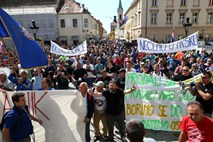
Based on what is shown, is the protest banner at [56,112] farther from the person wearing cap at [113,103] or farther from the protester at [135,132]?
the protester at [135,132]

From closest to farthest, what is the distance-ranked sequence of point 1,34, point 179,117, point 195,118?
point 195,118, point 1,34, point 179,117

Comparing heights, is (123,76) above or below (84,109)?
above

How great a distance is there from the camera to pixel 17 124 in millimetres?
3062

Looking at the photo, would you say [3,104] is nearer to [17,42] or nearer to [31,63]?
[31,63]

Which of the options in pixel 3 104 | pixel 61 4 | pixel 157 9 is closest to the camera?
pixel 3 104

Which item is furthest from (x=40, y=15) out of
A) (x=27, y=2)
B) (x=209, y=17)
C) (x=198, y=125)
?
(x=198, y=125)

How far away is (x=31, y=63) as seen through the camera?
4230 mm

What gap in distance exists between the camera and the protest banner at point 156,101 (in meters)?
4.92

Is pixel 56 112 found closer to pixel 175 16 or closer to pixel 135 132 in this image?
pixel 135 132

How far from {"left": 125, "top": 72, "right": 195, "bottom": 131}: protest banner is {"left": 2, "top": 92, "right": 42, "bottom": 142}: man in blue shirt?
8.84 feet

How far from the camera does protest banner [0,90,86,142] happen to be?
400cm

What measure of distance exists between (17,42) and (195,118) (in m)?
3.60

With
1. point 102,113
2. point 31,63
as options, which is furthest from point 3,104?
point 102,113

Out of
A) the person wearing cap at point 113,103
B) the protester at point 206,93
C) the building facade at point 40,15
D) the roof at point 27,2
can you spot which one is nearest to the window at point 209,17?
the building facade at point 40,15
